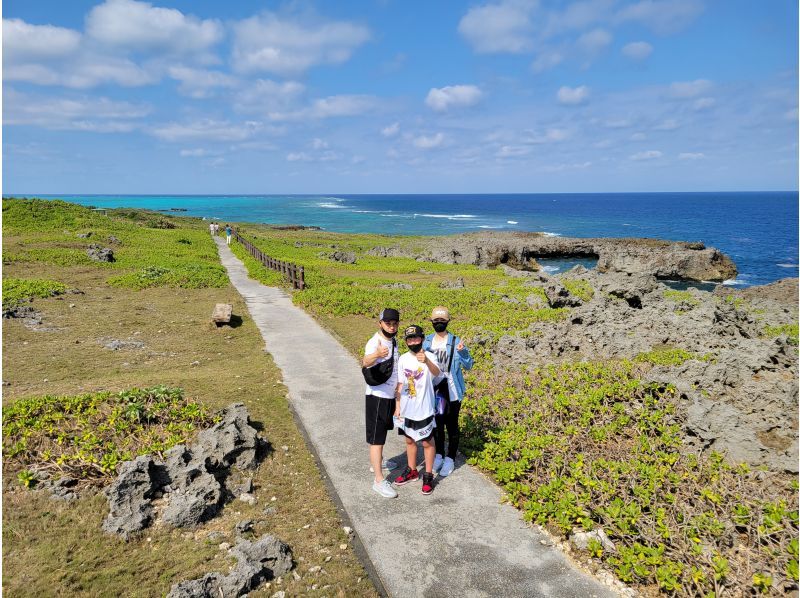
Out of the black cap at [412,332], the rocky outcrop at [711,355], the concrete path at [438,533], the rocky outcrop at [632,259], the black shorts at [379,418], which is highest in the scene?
the black cap at [412,332]

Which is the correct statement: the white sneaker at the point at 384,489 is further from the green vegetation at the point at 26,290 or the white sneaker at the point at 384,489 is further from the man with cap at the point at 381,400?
the green vegetation at the point at 26,290

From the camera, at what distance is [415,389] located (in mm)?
6367

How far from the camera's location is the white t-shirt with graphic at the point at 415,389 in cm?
631

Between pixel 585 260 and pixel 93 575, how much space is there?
61.4 m

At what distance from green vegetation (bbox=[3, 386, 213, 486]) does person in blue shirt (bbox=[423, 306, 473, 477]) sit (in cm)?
423

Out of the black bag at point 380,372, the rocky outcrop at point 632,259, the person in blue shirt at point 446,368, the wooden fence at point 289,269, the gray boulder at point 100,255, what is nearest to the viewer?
the black bag at point 380,372

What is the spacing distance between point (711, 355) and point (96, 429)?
1179cm

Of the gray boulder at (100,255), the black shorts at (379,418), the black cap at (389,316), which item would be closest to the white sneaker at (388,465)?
the black shorts at (379,418)

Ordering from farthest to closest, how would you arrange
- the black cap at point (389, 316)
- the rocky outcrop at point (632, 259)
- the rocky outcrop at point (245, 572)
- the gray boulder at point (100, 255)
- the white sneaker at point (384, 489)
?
1. the rocky outcrop at point (632, 259)
2. the gray boulder at point (100, 255)
3. the white sneaker at point (384, 489)
4. the black cap at point (389, 316)
5. the rocky outcrop at point (245, 572)

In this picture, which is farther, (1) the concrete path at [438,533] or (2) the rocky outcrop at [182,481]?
(2) the rocky outcrop at [182,481]

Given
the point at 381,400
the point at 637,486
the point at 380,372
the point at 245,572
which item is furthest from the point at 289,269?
the point at 637,486

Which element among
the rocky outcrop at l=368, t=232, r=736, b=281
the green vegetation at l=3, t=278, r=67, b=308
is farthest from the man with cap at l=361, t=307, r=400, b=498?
the rocky outcrop at l=368, t=232, r=736, b=281

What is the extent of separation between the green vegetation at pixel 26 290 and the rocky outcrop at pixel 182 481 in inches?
557

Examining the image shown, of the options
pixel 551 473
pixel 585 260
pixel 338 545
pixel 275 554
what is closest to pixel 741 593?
pixel 551 473
